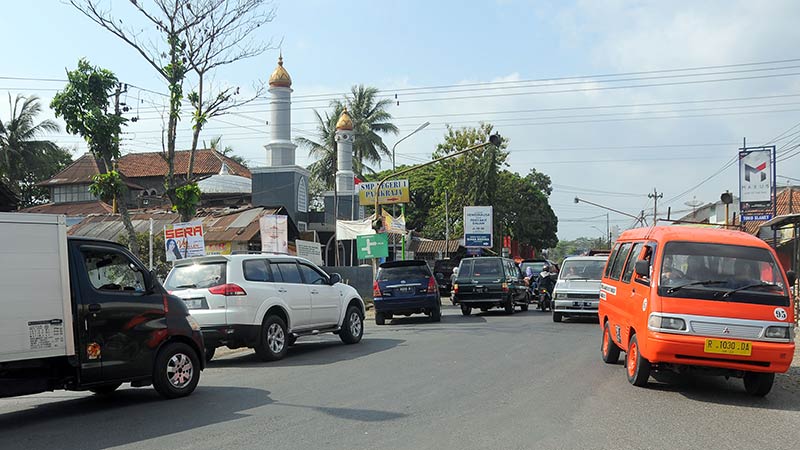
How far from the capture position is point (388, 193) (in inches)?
1420

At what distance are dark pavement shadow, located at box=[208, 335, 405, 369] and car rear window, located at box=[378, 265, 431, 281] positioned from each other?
425 centimetres

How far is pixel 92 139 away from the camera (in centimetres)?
1773

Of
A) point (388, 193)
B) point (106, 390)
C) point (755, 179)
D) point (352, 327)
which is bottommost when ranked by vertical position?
point (352, 327)

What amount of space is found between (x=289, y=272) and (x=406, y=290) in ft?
24.0

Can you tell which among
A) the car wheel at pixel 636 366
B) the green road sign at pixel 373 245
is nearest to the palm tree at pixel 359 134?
the green road sign at pixel 373 245

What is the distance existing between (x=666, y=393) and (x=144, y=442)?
614 cm

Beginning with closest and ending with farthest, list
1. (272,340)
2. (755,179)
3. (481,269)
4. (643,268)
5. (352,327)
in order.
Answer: (643,268) < (272,340) < (352,327) < (481,269) < (755,179)

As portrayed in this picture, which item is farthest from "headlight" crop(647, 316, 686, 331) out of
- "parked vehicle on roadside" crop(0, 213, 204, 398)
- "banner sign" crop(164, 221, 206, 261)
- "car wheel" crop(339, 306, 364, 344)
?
"banner sign" crop(164, 221, 206, 261)

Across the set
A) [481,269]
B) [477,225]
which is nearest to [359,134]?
[477,225]

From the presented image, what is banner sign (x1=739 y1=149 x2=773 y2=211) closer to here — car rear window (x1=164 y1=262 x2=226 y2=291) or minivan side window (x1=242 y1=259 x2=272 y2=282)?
minivan side window (x1=242 y1=259 x2=272 y2=282)

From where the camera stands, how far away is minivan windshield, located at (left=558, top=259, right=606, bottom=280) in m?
19.8

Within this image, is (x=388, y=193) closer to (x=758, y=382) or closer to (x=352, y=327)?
(x=352, y=327)

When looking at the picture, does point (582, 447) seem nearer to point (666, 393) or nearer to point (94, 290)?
point (666, 393)

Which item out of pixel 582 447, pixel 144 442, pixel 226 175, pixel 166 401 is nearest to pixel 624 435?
pixel 582 447
